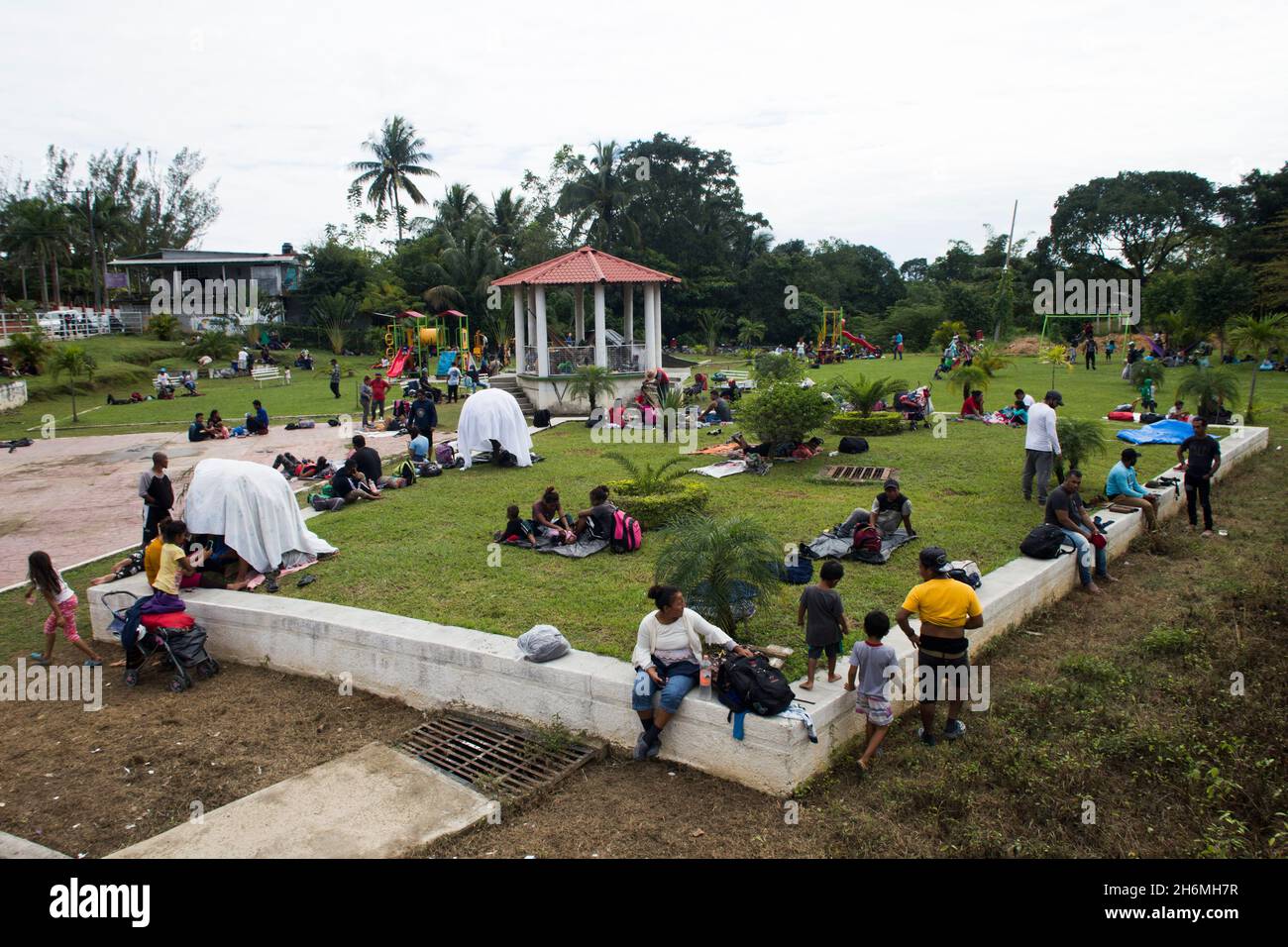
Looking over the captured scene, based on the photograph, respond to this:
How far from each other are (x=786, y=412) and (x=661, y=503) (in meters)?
4.57

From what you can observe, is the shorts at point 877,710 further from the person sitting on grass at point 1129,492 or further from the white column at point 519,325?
the white column at point 519,325

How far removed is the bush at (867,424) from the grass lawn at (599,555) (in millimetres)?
331

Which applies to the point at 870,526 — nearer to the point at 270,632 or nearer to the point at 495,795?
the point at 495,795

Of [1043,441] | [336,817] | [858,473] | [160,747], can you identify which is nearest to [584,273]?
[858,473]

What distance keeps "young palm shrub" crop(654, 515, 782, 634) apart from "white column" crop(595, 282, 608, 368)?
16872 millimetres

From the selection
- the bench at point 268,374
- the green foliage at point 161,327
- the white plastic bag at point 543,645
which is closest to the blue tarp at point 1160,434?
the white plastic bag at point 543,645

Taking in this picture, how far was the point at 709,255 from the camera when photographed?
52969mm

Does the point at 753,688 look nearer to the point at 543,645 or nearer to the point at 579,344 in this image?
the point at 543,645

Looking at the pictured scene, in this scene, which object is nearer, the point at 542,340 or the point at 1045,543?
the point at 1045,543

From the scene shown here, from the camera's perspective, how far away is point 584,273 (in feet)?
77.7

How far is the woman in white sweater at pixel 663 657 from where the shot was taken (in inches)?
246

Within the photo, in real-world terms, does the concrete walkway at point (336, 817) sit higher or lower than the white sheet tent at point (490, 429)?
lower

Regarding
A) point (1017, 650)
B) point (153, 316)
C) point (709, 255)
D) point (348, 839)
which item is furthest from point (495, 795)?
point (709, 255)

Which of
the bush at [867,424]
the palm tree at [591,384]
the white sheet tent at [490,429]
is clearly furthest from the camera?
A: the palm tree at [591,384]
